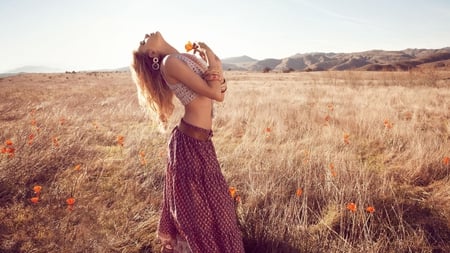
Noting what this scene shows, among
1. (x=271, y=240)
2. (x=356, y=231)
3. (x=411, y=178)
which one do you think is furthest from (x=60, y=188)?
(x=411, y=178)

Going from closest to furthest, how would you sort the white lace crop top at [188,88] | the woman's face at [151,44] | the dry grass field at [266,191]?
1. the white lace crop top at [188,88]
2. the woman's face at [151,44]
3. the dry grass field at [266,191]

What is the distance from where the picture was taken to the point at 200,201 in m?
2.08

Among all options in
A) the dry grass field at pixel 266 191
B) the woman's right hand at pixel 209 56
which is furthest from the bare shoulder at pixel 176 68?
the dry grass field at pixel 266 191

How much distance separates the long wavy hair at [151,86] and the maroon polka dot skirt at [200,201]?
13.2 inches

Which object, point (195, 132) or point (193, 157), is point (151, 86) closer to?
point (195, 132)

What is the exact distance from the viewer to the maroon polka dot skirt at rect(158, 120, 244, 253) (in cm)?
207

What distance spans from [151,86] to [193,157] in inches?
25.9

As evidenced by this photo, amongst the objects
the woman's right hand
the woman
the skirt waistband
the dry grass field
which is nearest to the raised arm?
the woman

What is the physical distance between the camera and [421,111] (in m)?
7.62

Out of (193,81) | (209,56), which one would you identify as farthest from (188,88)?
(209,56)

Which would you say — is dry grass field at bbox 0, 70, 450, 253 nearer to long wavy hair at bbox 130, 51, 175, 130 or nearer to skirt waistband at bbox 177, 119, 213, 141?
skirt waistband at bbox 177, 119, 213, 141

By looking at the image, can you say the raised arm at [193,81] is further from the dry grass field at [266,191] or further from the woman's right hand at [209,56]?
the dry grass field at [266,191]

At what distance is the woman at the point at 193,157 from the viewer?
6.48 feet

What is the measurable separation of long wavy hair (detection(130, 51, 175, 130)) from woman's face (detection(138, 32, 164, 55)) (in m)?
0.05
